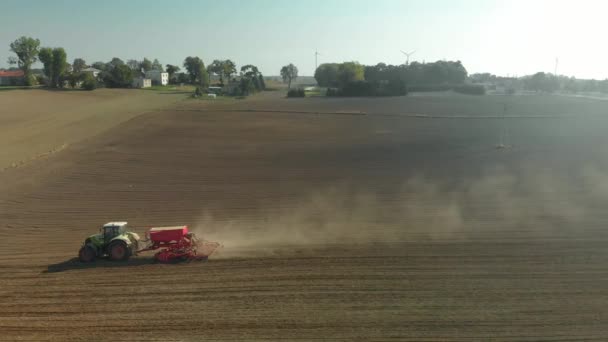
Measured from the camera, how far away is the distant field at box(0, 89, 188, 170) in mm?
40488

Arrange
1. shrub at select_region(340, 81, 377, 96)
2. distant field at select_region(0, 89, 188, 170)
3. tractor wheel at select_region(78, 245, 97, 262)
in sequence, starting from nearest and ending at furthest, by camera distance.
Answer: tractor wheel at select_region(78, 245, 97, 262) < distant field at select_region(0, 89, 188, 170) < shrub at select_region(340, 81, 377, 96)

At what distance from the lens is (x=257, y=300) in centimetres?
1353

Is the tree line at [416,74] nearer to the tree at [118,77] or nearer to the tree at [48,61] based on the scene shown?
the tree at [118,77]

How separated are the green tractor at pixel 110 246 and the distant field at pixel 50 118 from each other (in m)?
20.1

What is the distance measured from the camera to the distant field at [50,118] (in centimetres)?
4049

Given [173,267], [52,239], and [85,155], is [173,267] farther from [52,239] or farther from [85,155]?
[85,155]

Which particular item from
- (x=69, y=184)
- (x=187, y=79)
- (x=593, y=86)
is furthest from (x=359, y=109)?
(x=593, y=86)

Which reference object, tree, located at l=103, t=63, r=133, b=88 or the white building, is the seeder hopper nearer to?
tree, located at l=103, t=63, r=133, b=88

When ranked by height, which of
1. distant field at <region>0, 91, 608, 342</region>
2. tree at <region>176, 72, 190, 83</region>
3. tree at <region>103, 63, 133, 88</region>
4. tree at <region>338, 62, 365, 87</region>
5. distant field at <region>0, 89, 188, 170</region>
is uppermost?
tree at <region>338, 62, 365, 87</region>

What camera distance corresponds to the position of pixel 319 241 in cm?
1866

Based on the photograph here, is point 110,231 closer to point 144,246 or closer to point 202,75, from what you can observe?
point 144,246

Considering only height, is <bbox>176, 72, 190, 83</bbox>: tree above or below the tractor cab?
above

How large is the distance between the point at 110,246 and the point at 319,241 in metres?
7.26

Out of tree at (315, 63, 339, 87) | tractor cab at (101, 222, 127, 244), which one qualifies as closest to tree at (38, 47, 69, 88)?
tree at (315, 63, 339, 87)
